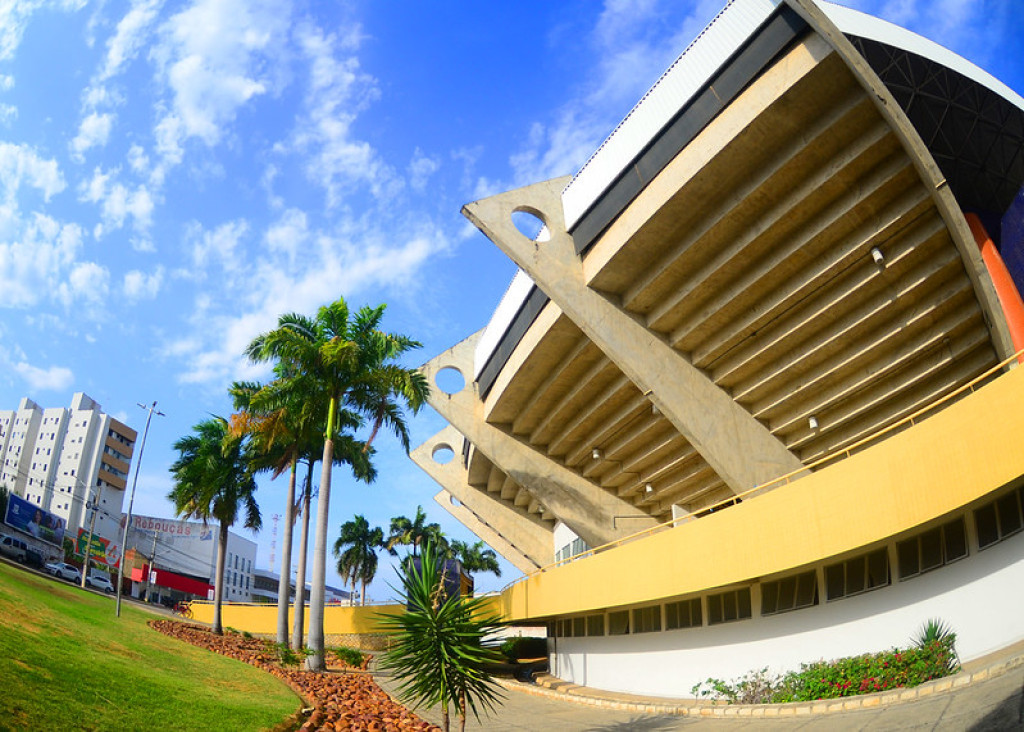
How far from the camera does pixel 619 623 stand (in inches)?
853

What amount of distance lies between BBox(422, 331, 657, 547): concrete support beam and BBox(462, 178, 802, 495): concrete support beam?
11.0 meters

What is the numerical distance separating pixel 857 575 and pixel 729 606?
154 inches

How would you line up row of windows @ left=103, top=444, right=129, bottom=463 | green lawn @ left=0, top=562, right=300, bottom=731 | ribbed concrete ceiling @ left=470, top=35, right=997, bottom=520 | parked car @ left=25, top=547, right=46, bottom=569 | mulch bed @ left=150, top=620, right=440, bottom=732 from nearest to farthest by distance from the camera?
green lawn @ left=0, top=562, right=300, bottom=731
mulch bed @ left=150, top=620, right=440, bottom=732
ribbed concrete ceiling @ left=470, top=35, right=997, bottom=520
parked car @ left=25, top=547, right=46, bottom=569
row of windows @ left=103, top=444, right=129, bottom=463

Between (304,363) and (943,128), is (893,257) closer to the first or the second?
(943,128)

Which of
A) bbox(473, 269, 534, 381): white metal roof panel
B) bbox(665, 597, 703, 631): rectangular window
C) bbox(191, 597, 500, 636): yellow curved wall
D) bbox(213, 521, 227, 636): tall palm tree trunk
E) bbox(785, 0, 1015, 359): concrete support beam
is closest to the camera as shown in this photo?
bbox(785, 0, 1015, 359): concrete support beam

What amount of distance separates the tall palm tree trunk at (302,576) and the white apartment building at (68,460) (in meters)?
66.9

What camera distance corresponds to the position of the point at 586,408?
29.4 metres

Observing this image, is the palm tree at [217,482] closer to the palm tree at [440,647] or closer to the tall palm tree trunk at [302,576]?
the tall palm tree trunk at [302,576]

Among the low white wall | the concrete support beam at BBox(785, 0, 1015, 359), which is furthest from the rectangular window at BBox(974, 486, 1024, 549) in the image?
the concrete support beam at BBox(785, 0, 1015, 359)

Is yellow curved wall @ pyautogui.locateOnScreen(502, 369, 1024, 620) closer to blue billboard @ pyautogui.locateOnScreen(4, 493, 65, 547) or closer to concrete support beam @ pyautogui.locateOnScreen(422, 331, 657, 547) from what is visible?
concrete support beam @ pyautogui.locateOnScreen(422, 331, 657, 547)

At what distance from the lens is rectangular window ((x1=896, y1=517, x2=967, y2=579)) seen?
38.7 ft

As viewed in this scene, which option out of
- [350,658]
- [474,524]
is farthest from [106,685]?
[474,524]

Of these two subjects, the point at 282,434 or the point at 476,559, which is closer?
the point at 282,434

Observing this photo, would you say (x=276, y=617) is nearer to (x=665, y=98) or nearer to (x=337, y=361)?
(x=337, y=361)
